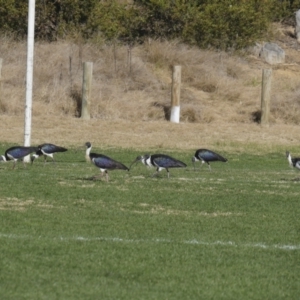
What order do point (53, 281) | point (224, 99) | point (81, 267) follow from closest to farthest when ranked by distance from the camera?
1. point (53, 281)
2. point (81, 267)
3. point (224, 99)

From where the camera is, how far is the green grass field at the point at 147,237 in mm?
11258

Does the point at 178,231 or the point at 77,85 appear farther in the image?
the point at 77,85

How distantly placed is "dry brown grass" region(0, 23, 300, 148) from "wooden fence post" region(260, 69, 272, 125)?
497mm

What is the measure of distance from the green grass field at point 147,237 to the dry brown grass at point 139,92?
1324 centimetres

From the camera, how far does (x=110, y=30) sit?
4906 cm

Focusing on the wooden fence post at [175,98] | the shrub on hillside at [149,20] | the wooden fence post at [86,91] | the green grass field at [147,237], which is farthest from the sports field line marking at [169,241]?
the shrub on hillside at [149,20]

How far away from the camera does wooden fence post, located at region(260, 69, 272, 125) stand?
38.8 metres

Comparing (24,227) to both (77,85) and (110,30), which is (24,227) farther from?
(110,30)

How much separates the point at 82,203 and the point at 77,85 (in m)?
23.7

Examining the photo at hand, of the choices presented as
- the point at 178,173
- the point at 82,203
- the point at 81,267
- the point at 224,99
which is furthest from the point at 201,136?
the point at 81,267

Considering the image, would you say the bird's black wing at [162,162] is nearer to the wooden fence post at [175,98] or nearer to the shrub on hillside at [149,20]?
the wooden fence post at [175,98]

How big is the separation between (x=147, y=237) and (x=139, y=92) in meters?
27.7

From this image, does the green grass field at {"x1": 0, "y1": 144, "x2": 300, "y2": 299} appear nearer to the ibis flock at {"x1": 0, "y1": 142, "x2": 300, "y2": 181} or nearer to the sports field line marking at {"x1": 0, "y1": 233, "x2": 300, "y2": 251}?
the sports field line marking at {"x1": 0, "y1": 233, "x2": 300, "y2": 251}

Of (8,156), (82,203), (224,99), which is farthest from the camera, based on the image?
(224,99)
